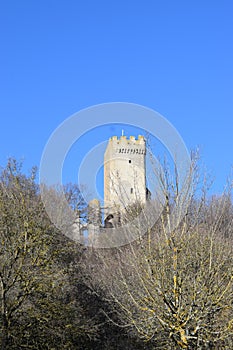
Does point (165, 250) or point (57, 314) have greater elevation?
point (165, 250)

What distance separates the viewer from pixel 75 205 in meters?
25.0

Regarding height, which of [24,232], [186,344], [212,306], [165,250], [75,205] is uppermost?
[75,205]

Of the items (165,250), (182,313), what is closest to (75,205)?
(165,250)

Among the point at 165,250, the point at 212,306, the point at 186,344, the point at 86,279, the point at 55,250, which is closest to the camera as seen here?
the point at 186,344

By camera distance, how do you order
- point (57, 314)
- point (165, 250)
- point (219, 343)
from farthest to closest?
1. point (57, 314)
2. point (219, 343)
3. point (165, 250)

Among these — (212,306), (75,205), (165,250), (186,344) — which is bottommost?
(186,344)

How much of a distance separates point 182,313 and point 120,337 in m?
9.55

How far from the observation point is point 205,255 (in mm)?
12836

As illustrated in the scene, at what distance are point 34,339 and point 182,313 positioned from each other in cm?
493

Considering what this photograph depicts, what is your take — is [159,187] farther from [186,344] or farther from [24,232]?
[24,232]

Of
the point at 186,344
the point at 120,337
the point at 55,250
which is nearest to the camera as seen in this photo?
the point at 186,344

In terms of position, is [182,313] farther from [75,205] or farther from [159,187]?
[75,205]

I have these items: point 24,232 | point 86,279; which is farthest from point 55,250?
point 86,279

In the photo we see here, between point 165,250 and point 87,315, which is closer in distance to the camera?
point 165,250
